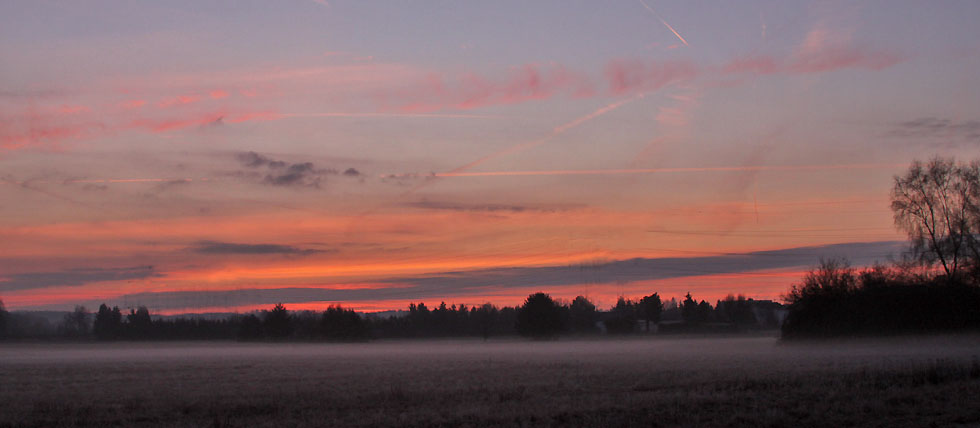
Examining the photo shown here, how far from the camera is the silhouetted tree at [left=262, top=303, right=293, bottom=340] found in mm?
126188

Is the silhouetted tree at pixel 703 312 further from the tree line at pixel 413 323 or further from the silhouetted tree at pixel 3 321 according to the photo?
the silhouetted tree at pixel 3 321

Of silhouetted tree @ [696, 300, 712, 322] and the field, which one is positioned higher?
silhouetted tree @ [696, 300, 712, 322]

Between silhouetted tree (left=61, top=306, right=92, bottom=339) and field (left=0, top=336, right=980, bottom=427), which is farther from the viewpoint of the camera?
silhouetted tree (left=61, top=306, right=92, bottom=339)

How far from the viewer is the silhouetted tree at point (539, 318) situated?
116 metres

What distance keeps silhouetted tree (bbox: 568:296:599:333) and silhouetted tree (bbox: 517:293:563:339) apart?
62.5 ft

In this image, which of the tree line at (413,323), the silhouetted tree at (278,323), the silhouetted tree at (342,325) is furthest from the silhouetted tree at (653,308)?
the silhouetted tree at (278,323)

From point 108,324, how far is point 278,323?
45254 millimetres

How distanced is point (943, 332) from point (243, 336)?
346 feet

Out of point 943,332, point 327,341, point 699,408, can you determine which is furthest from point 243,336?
point 699,408

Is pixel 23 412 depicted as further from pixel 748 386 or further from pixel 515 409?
pixel 748 386

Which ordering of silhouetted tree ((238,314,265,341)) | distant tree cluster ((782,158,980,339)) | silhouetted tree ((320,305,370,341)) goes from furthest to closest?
silhouetted tree ((238,314,265,341)) → silhouetted tree ((320,305,370,341)) → distant tree cluster ((782,158,980,339))

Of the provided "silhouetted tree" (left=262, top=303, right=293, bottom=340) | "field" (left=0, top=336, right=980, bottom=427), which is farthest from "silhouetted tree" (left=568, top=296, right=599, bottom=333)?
"field" (left=0, top=336, right=980, bottom=427)

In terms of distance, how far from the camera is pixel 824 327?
62.1m

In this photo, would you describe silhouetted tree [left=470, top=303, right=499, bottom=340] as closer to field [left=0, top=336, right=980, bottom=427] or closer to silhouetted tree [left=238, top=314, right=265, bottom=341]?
silhouetted tree [left=238, top=314, right=265, bottom=341]
